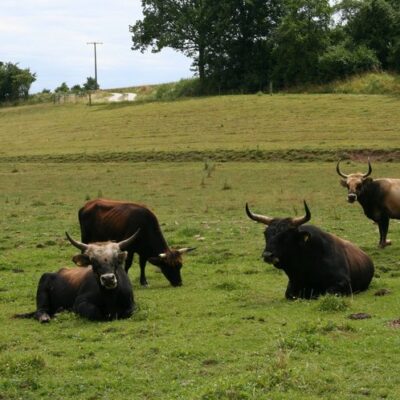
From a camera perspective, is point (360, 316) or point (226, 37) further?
point (226, 37)

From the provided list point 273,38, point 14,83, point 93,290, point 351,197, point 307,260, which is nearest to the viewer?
point 93,290

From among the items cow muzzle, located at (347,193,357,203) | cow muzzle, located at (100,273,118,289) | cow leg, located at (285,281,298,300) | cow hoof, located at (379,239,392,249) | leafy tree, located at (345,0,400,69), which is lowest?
cow hoof, located at (379,239,392,249)

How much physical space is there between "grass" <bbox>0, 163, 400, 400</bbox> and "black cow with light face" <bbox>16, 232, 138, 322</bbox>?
0.78 feet

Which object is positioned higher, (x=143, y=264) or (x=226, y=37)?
(x=226, y=37)

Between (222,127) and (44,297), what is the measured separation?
3712cm

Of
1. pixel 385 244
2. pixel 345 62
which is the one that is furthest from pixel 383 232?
pixel 345 62

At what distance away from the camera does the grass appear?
Result: 25.1 ft

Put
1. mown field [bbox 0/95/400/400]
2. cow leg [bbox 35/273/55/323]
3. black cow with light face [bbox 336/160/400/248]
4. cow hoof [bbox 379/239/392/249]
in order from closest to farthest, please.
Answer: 1. mown field [bbox 0/95/400/400]
2. cow leg [bbox 35/273/55/323]
3. cow hoof [bbox 379/239/392/249]
4. black cow with light face [bbox 336/160/400/248]

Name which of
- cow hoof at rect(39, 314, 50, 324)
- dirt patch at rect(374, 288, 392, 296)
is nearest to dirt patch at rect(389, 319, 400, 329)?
dirt patch at rect(374, 288, 392, 296)

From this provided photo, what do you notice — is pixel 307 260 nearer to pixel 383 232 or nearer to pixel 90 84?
pixel 383 232

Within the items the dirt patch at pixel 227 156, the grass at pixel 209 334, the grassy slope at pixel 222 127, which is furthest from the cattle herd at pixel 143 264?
the grassy slope at pixel 222 127

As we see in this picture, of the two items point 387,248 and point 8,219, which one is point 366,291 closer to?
point 387,248

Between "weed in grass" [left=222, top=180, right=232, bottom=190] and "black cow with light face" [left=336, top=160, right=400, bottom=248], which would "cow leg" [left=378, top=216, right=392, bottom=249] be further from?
"weed in grass" [left=222, top=180, right=232, bottom=190]

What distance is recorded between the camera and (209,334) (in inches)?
382
